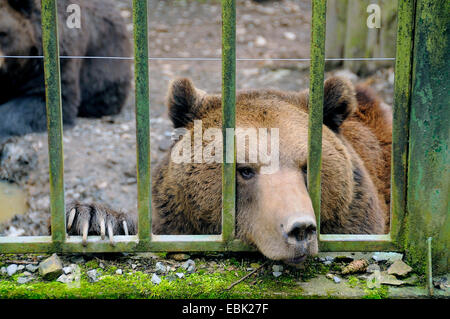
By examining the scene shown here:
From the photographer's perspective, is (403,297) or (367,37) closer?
(403,297)

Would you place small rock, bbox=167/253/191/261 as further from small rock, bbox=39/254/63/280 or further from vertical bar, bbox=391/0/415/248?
vertical bar, bbox=391/0/415/248

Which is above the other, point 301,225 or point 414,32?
point 414,32

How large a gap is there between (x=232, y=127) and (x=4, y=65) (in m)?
4.67

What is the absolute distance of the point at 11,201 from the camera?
189 inches

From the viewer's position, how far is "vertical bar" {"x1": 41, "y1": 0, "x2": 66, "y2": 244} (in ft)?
8.07

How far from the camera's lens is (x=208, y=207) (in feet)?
9.94

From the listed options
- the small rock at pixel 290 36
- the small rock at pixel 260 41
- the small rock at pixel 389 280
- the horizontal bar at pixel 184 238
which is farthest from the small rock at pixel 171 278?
the small rock at pixel 290 36

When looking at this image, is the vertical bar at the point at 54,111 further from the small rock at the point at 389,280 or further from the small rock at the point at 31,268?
the small rock at the point at 389,280

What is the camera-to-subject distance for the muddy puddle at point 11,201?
4648 millimetres

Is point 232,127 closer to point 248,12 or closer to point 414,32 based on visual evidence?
point 414,32

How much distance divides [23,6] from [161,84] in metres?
2.23

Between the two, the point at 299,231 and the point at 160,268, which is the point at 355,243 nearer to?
the point at 299,231

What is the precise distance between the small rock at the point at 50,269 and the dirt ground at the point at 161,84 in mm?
1894
